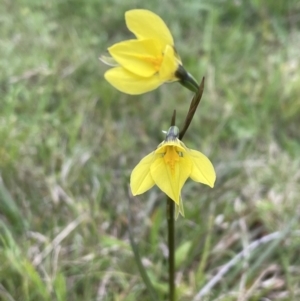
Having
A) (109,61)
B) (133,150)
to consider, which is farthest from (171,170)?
(133,150)

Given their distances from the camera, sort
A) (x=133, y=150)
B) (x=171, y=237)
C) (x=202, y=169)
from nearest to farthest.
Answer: (x=202, y=169)
(x=171, y=237)
(x=133, y=150)

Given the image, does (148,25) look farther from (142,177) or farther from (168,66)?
(142,177)

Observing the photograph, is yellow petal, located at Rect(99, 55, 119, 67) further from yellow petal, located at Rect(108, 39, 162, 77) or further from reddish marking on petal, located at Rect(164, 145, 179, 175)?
reddish marking on petal, located at Rect(164, 145, 179, 175)

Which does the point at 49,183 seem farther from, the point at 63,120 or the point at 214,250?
the point at 214,250

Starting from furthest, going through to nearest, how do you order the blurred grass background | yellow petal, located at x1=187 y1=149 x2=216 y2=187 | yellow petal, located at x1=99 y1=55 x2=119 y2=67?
the blurred grass background
yellow petal, located at x1=99 y1=55 x2=119 y2=67
yellow petal, located at x1=187 y1=149 x2=216 y2=187

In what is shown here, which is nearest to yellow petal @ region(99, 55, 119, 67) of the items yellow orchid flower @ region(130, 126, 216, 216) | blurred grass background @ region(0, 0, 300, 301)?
yellow orchid flower @ region(130, 126, 216, 216)

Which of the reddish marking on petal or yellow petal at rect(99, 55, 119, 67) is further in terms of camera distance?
yellow petal at rect(99, 55, 119, 67)

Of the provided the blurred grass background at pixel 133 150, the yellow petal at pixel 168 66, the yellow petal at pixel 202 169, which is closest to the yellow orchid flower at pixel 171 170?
the yellow petal at pixel 202 169
